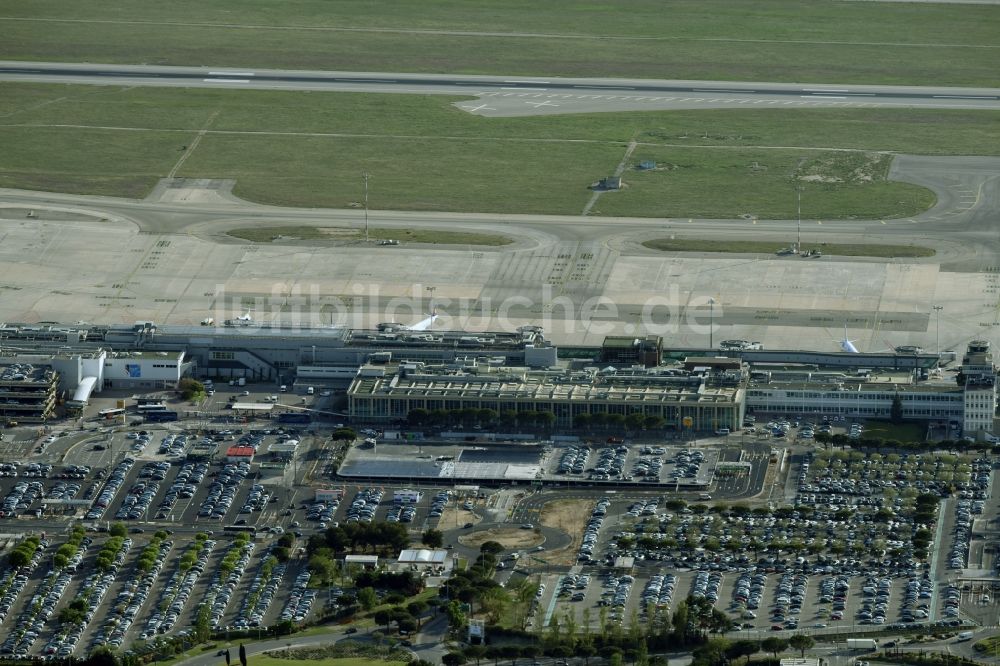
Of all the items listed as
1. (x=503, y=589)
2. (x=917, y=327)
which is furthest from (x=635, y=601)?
(x=917, y=327)

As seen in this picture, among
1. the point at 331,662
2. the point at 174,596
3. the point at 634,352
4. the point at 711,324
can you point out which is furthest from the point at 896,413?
the point at 174,596

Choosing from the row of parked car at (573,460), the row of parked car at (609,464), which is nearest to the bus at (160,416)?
the row of parked car at (573,460)

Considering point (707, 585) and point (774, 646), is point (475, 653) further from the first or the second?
point (774, 646)

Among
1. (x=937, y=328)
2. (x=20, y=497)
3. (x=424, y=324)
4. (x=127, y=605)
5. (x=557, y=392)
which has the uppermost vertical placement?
(x=937, y=328)

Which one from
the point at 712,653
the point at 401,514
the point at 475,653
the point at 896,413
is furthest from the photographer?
the point at 896,413

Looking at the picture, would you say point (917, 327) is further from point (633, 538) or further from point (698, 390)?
point (633, 538)

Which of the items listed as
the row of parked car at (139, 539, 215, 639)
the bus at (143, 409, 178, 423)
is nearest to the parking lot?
the row of parked car at (139, 539, 215, 639)
